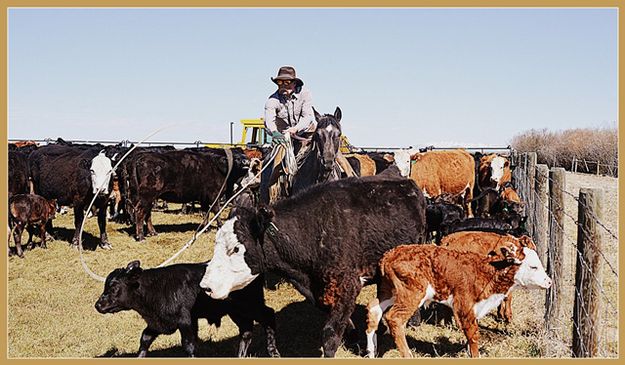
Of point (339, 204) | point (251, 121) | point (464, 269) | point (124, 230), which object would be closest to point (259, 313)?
point (339, 204)

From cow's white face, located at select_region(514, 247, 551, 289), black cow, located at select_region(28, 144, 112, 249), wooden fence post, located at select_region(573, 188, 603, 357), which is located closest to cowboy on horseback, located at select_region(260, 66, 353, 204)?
cow's white face, located at select_region(514, 247, 551, 289)

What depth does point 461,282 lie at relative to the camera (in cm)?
554

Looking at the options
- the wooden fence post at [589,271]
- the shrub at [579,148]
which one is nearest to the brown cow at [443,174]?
A: the wooden fence post at [589,271]

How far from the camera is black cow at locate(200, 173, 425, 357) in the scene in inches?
218

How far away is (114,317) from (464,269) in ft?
14.6

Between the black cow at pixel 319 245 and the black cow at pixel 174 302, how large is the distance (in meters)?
0.60

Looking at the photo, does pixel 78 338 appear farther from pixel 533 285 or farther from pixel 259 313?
pixel 533 285

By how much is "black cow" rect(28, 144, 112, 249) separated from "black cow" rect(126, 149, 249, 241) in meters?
0.91

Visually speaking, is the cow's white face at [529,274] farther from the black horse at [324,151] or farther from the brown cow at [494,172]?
the brown cow at [494,172]

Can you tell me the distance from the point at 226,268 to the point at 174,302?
2.95ft

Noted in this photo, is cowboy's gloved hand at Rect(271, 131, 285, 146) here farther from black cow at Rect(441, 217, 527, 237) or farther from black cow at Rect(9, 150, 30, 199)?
black cow at Rect(9, 150, 30, 199)

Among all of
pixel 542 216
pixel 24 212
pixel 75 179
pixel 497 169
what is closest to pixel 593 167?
pixel 497 169

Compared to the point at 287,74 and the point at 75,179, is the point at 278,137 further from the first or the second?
the point at 75,179

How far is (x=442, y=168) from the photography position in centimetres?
1523
